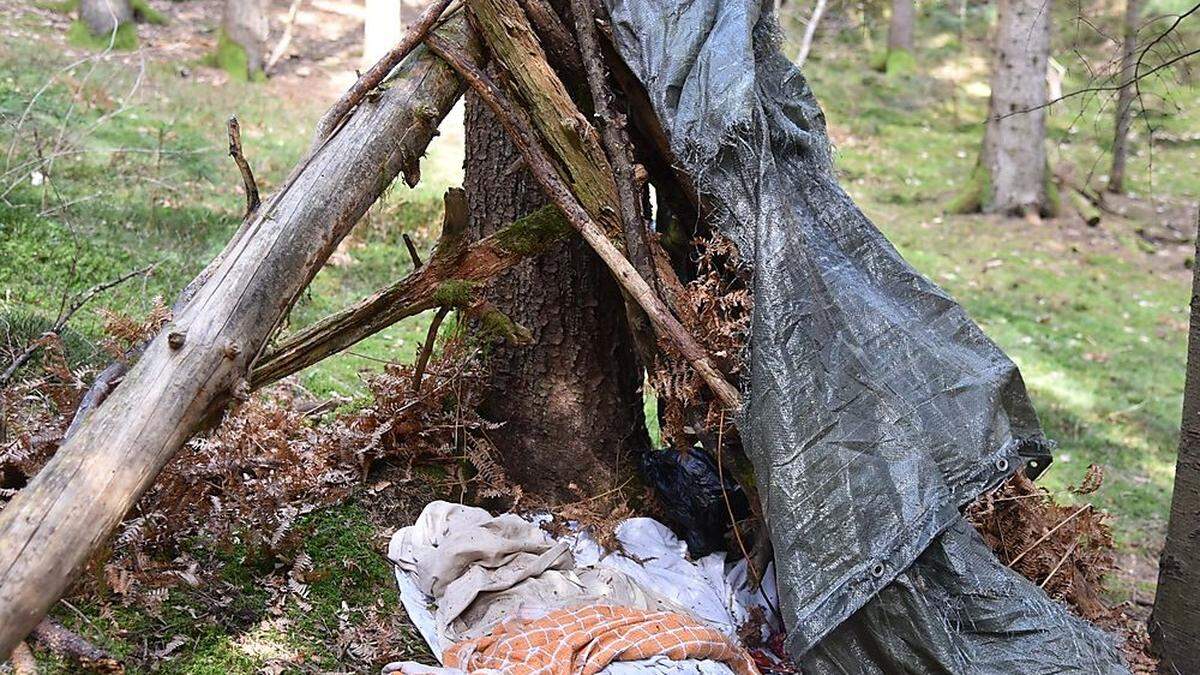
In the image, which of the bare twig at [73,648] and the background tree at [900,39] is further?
the background tree at [900,39]

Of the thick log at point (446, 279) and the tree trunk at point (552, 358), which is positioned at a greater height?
the thick log at point (446, 279)

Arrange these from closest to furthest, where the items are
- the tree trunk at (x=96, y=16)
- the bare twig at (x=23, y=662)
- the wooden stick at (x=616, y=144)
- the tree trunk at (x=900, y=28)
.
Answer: the bare twig at (x=23, y=662)
the wooden stick at (x=616, y=144)
the tree trunk at (x=96, y=16)
the tree trunk at (x=900, y=28)

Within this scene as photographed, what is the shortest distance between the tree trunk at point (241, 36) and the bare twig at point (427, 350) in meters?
11.8

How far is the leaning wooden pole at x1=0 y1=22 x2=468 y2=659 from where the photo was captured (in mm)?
2547

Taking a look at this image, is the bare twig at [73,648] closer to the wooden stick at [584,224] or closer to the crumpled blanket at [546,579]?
the crumpled blanket at [546,579]

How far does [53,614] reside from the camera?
3.22 m

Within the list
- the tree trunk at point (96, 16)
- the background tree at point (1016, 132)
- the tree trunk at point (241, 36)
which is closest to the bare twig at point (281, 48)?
the tree trunk at point (241, 36)

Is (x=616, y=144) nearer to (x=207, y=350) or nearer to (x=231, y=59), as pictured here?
(x=207, y=350)

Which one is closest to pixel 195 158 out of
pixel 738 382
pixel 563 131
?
pixel 563 131

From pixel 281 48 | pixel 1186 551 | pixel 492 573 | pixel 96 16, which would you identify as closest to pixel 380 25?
pixel 281 48

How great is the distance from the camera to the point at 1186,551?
3.95 meters

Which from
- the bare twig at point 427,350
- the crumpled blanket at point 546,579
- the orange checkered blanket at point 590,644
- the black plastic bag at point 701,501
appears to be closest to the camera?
the orange checkered blanket at point 590,644

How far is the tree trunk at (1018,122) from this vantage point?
12875mm

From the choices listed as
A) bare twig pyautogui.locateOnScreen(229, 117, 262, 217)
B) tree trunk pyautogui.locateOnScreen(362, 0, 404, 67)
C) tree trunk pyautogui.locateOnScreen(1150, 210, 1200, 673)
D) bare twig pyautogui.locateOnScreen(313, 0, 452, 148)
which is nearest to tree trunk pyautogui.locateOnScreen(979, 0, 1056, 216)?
tree trunk pyautogui.locateOnScreen(362, 0, 404, 67)
